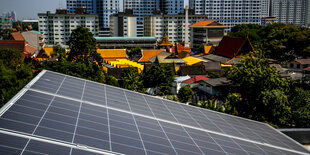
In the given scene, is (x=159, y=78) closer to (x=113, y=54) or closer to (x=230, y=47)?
(x=113, y=54)

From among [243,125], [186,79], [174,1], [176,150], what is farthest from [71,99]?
[174,1]

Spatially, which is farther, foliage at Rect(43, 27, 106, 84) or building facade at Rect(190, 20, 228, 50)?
building facade at Rect(190, 20, 228, 50)

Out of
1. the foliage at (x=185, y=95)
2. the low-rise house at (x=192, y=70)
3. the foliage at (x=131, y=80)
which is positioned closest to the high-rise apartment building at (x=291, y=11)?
the low-rise house at (x=192, y=70)

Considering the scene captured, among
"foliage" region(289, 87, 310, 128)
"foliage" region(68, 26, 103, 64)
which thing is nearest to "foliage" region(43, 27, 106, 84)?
"foliage" region(68, 26, 103, 64)

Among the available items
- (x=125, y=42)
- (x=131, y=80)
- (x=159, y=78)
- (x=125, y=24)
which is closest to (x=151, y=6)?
(x=125, y=24)

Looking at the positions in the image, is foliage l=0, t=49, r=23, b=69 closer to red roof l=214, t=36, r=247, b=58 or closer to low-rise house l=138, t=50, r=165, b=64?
low-rise house l=138, t=50, r=165, b=64

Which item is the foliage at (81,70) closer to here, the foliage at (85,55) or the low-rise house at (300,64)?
the foliage at (85,55)
